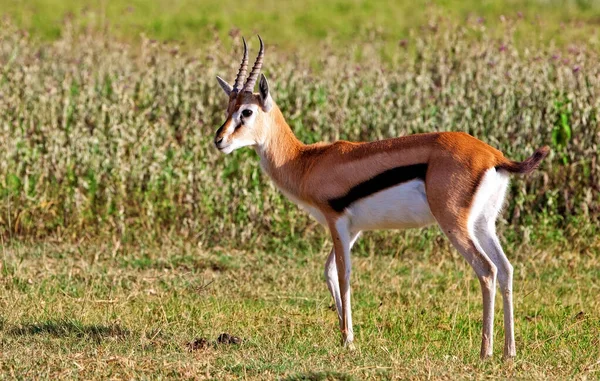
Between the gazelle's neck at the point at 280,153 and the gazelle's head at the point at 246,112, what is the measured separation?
0.06 metres

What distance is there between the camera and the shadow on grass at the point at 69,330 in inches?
223

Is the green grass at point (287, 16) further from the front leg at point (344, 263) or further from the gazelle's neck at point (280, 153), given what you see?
the front leg at point (344, 263)

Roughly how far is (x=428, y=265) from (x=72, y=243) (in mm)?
2832

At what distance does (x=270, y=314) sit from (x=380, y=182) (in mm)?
1383

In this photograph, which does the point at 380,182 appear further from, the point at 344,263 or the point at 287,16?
the point at 287,16

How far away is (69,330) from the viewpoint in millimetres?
5781

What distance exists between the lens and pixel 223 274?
7.41 metres

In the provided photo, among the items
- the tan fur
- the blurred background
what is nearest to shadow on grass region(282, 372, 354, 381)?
the tan fur

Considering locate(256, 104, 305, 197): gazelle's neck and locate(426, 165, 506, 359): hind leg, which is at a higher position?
locate(256, 104, 305, 197): gazelle's neck

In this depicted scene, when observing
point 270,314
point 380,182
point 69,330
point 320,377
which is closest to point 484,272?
point 380,182

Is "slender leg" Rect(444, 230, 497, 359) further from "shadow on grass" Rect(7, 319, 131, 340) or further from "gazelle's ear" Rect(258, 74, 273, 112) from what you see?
"shadow on grass" Rect(7, 319, 131, 340)

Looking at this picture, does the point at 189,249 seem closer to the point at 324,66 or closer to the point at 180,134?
the point at 180,134

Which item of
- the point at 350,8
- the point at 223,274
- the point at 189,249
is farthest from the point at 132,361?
the point at 350,8

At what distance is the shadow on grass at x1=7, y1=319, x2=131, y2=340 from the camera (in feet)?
18.6
